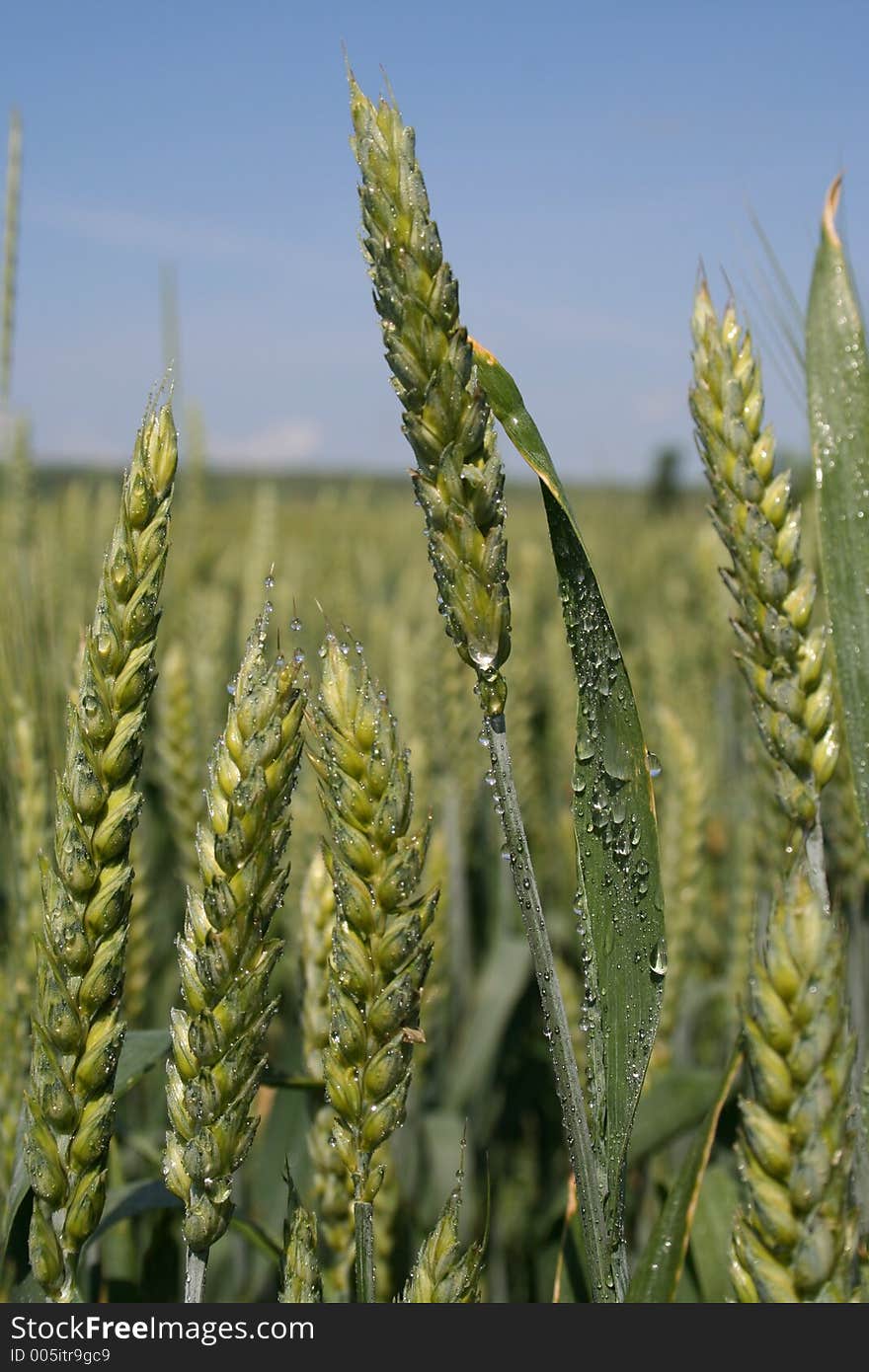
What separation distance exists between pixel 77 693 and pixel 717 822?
2.22 meters

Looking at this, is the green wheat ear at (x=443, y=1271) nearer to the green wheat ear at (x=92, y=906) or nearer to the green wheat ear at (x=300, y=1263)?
the green wheat ear at (x=300, y=1263)

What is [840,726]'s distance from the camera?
0.73 m

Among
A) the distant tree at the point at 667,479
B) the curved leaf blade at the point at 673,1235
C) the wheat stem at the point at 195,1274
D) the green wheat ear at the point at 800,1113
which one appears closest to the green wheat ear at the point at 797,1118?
the green wheat ear at the point at 800,1113

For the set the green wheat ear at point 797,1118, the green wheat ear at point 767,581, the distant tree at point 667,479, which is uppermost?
the distant tree at point 667,479

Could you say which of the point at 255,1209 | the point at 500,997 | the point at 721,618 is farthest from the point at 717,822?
the point at 255,1209

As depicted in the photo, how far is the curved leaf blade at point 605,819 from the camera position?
0.58 meters

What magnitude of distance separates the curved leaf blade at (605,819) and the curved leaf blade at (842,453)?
21 centimetres

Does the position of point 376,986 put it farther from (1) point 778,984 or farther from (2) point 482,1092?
(2) point 482,1092

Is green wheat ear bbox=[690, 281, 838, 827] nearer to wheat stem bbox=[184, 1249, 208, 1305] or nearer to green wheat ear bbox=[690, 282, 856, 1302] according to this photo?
A: green wheat ear bbox=[690, 282, 856, 1302]

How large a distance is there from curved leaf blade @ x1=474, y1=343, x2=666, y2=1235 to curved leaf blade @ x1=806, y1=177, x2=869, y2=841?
0.68 feet

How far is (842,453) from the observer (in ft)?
2.49

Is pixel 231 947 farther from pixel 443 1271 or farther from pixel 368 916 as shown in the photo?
pixel 443 1271

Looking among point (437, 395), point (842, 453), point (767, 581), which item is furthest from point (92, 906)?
point (842, 453)

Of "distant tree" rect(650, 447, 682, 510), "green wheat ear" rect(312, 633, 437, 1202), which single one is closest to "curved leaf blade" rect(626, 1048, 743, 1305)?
"green wheat ear" rect(312, 633, 437, 1202)
